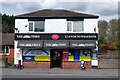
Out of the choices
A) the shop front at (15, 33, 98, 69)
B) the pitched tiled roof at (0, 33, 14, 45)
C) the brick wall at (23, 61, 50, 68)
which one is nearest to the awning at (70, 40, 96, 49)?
the shop front at (15, 33, 98, 69)

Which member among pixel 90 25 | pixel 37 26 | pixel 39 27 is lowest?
pixel 39 27

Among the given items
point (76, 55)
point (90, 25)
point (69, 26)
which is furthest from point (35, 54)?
point (90, 25)

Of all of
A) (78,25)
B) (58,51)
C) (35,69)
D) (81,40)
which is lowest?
(35,69)

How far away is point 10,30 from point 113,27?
1262 inches

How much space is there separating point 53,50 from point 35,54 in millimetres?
2083

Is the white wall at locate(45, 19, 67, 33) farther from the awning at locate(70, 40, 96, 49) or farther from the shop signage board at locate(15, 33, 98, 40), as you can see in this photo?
the awning at locate(70, 40, 96, 49)

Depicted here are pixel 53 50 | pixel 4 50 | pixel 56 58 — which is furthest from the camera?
pixel 4 50

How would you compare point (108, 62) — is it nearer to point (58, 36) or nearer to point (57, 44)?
point (57, 44)

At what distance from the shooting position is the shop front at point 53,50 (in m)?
18.5

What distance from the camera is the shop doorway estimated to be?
19359 millimetres

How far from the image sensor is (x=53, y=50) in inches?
760

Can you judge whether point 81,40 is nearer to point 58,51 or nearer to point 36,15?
point 58,51

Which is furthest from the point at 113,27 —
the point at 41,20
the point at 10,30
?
the point at 41,20

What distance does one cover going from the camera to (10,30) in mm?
54406
